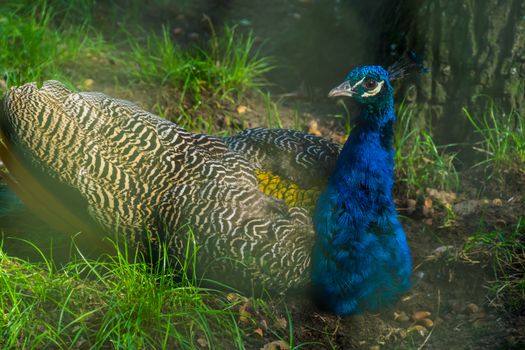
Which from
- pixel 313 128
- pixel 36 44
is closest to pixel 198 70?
pixel 313 128

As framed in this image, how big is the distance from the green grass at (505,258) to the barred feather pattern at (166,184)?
3.23 feet

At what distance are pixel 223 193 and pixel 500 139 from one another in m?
2.00

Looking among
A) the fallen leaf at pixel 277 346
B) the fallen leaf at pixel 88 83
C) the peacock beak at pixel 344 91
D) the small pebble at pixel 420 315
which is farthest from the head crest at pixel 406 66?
the fallen leaf at pixel 88 83

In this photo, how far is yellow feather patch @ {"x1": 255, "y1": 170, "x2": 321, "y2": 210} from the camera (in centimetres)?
429

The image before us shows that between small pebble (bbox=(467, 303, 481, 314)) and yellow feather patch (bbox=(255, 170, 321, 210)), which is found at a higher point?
yellow feather patch (bbox=(255, 170, 321, 210))

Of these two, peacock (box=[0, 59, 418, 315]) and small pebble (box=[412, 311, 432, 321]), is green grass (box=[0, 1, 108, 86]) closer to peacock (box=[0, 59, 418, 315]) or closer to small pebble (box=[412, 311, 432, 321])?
peacock (box=[0, 59, 418, 315])

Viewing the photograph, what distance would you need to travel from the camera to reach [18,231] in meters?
4.61

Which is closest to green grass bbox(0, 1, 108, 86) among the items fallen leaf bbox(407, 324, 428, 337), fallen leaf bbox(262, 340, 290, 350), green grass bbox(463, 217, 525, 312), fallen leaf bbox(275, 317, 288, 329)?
fallen leaf bbox(275, 317, 288, 329)

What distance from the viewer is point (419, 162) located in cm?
523

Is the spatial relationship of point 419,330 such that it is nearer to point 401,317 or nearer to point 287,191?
point 401,317

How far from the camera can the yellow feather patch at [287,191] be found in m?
4.29

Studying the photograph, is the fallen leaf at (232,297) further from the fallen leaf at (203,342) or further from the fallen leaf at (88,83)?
the fallen leaf at (88,83)

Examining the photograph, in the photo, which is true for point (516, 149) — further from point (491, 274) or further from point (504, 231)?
point (491, 274)

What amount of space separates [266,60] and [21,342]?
3.62 meters
